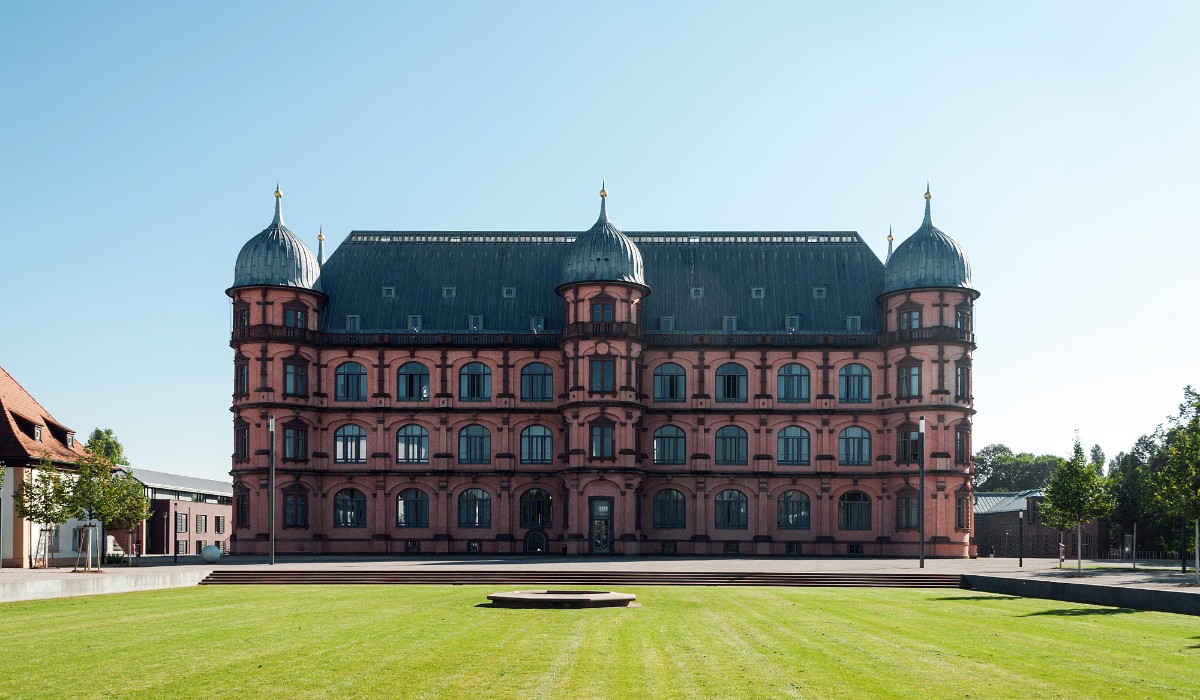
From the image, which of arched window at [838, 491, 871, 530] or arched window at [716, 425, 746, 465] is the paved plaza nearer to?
arched window at [838, 491, 871, 530]

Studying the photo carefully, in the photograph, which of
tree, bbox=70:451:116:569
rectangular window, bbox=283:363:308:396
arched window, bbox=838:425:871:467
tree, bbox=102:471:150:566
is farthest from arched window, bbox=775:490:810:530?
tree, bbox=70:451:116:569

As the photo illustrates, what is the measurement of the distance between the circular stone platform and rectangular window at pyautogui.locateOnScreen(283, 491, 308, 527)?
4271cm

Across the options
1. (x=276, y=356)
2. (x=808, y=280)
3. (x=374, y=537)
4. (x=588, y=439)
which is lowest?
(x=374, y=537)

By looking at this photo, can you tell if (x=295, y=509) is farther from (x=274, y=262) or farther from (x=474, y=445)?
(x=274, y=262)

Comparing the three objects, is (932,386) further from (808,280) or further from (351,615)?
(351,615)

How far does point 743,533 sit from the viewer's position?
78750mm

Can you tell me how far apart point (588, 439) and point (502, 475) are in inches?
297

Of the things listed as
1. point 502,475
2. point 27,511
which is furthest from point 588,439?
point 27,511

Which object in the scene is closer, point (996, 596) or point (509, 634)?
point (509, 634)

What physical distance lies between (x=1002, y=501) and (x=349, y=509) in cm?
6322

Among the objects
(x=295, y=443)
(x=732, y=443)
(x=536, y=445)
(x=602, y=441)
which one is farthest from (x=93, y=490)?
(x=732, y=443)

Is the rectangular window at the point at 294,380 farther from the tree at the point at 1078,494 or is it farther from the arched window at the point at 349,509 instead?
the tree at the point at 1078,494

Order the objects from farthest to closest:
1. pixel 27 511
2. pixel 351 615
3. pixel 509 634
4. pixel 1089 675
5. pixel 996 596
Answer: pixel 27 511 → pixel 996 596 → pixel 351 615 → pixel 509 634 → pixel 1089 675

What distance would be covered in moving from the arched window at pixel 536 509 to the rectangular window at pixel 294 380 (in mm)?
16190
